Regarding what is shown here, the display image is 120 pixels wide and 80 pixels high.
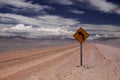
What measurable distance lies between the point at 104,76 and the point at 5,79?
535 cm

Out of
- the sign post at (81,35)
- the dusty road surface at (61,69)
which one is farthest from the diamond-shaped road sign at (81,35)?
the dusty road surface at (61,69)

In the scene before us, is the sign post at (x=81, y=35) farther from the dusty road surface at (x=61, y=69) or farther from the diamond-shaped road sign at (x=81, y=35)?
the dusty road surface at (x=61, y=69)

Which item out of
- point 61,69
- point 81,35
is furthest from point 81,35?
point 61,69

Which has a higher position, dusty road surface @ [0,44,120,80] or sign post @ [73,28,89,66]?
sign post @ [73,28,89,66]

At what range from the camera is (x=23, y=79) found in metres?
11.8

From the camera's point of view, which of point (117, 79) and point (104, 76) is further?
point (104, 76)

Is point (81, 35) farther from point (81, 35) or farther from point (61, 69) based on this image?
point (61, 69)

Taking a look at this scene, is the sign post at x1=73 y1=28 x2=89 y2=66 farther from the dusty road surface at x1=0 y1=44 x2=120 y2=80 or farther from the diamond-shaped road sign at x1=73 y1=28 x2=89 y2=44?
the dusty road surface at x1=0 y1=44 x2=120 y2=80

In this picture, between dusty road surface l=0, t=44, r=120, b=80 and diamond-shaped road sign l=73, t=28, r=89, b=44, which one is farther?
diamond-shaped road sign l=73, t=28, r=89, b=44

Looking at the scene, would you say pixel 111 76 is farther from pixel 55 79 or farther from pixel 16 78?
pixel 16 78

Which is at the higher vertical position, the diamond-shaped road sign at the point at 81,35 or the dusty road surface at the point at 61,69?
the diamond-shaped road sign at the point at 81,35

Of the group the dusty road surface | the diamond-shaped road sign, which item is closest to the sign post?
the diamond-shaped road sign

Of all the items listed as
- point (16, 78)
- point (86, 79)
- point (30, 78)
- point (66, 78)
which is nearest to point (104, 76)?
point (86, 79)

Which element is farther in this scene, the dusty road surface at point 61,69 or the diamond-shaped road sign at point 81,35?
the diamond-shaped road sign at point 81,35
